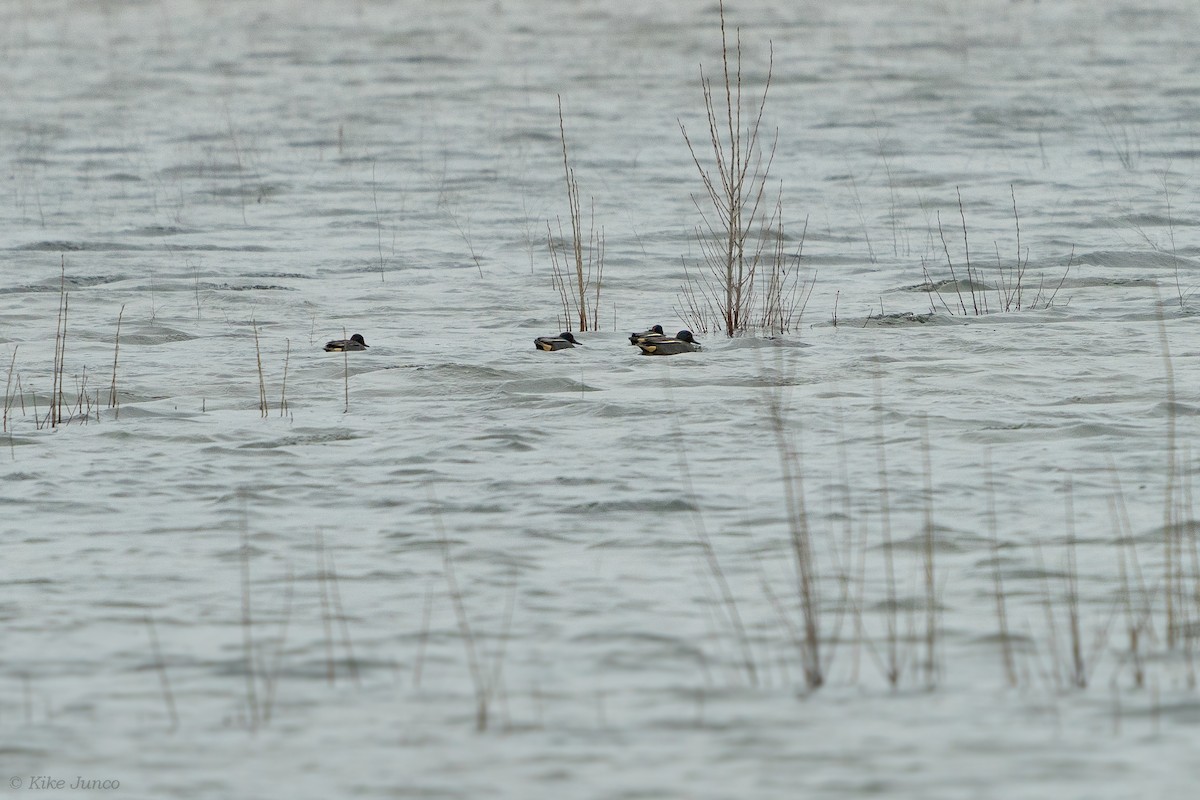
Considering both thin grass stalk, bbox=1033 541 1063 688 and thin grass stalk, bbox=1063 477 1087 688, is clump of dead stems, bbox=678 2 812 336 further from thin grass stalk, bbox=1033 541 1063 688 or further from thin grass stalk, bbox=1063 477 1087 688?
thin grass stalk, bbox=1033 541 1063 688

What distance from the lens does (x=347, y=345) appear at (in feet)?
34.8

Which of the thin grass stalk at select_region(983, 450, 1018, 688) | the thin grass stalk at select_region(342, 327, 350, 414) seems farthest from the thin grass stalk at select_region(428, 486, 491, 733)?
the thin grass stalk at select_region(342, 327, 350, 414)

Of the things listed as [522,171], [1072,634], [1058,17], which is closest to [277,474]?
[1072,634]

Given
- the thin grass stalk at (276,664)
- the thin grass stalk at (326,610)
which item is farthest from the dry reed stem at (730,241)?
the thin grass stalk at (276,664)

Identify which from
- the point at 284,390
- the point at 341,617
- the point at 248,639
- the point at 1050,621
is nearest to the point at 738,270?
the point at 284,390

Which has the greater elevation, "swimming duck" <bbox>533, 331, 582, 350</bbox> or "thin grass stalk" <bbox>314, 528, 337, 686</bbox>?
"swimming duck" <bbox>533, 331, 582, 350</bbox>

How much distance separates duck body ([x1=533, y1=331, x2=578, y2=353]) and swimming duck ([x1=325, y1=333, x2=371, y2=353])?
3.52 ft

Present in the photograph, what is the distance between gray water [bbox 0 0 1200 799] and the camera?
5.05 m

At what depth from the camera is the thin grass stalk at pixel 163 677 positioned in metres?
5.21

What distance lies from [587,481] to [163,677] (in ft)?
9.19

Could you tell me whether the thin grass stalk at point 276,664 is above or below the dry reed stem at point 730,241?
below

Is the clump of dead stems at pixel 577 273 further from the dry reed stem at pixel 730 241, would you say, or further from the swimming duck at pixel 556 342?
the dry reed stem at pixel 730 241

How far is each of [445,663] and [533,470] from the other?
2.49 metres

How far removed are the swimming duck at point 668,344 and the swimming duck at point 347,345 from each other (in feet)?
5.56
